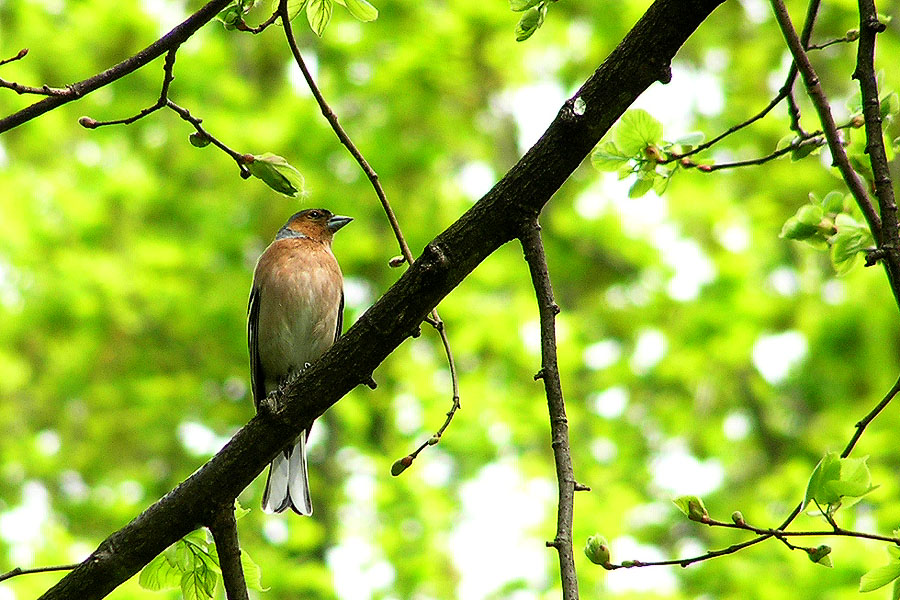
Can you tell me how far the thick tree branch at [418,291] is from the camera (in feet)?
8.13

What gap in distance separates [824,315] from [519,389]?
10.1 feet

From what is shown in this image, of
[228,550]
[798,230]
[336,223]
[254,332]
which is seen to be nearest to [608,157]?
[798,230]

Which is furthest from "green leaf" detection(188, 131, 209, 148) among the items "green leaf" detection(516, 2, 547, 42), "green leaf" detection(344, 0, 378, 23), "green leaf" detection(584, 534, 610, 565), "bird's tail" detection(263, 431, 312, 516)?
"bird's tail" detection(263, 431, 312, 516)

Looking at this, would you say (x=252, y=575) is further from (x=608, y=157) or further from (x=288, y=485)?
(x=288, y=485)

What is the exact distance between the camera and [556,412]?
7.84 ft

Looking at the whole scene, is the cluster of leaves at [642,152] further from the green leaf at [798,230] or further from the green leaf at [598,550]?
the green leaf at [598,550]

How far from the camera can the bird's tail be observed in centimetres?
516

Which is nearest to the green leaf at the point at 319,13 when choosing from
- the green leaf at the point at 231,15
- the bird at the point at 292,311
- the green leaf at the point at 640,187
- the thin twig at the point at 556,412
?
the green leaf at the point at 231,15

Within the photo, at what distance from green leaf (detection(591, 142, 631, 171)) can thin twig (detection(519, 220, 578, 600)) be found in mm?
353

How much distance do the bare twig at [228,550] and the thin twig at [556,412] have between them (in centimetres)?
101

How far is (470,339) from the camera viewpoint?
966cm

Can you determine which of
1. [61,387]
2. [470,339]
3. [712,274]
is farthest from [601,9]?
[61,387]

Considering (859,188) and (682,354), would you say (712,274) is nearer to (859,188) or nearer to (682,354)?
(682,354)

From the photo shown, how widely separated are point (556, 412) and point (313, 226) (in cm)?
443
